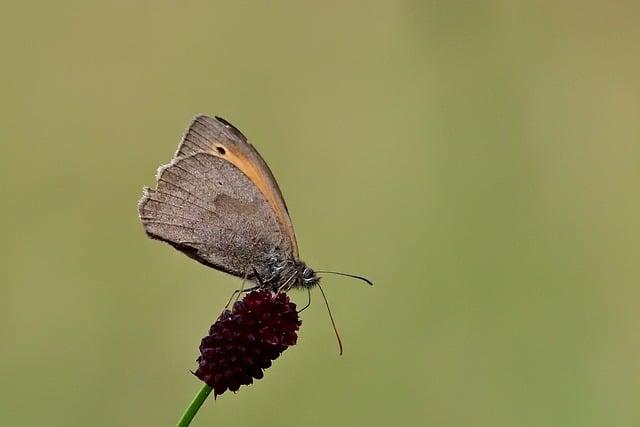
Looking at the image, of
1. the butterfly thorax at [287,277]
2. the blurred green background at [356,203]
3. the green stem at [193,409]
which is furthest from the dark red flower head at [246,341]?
the blurred green background at [356,203]

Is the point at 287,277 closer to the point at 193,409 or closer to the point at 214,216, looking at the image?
the point at 214,216

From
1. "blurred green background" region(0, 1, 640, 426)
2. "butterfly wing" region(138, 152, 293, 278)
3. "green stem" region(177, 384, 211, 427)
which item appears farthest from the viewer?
"blurred green background" region(0, 1, 640, 426)

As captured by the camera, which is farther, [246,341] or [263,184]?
[263,184]

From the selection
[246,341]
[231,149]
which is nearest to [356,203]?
[231,149]

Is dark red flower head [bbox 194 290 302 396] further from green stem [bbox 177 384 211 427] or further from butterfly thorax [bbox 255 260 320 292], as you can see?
butterfly thorax [bbox 255 260 320 292]

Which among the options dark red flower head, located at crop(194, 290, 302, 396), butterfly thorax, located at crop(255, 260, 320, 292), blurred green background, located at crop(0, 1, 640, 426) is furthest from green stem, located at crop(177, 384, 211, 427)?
blurred green background, located at crop(0, 1, 640, 426)

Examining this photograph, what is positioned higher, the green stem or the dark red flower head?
the dark red flower head

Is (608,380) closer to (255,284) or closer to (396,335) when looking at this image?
(396,335)
